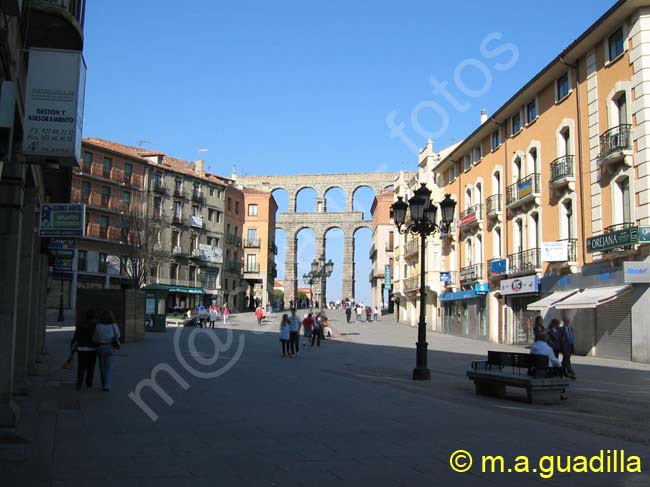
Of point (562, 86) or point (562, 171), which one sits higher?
point (562, 86)

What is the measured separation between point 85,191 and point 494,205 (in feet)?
127

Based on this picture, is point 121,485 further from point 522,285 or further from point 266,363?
point 522,285

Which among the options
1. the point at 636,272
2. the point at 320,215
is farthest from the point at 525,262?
the point at 320,215

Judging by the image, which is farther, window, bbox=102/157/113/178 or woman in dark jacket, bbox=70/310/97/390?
window, bbox=102/157/113/178

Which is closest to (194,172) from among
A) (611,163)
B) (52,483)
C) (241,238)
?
(241,238)

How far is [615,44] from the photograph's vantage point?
2412 cm

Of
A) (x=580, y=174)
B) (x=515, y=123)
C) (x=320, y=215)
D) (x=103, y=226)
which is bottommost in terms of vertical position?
(x=580, y=174)

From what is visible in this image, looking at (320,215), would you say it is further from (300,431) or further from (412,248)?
(300,431)

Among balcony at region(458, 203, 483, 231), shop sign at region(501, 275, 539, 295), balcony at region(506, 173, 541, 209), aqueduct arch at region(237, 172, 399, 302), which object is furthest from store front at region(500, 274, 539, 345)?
aqueduct arch at region(237, 172, 399, 302)

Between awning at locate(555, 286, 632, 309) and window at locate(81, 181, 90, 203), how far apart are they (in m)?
45.9

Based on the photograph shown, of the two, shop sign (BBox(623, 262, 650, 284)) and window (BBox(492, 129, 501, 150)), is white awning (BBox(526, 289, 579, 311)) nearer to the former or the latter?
shop sign (BBox(623, 262, 650, 284))

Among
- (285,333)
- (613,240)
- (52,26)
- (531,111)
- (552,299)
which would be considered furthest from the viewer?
(531,111)

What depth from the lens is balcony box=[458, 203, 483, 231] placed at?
3816 centimetres

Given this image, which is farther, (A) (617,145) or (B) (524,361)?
(A) (617,145)
